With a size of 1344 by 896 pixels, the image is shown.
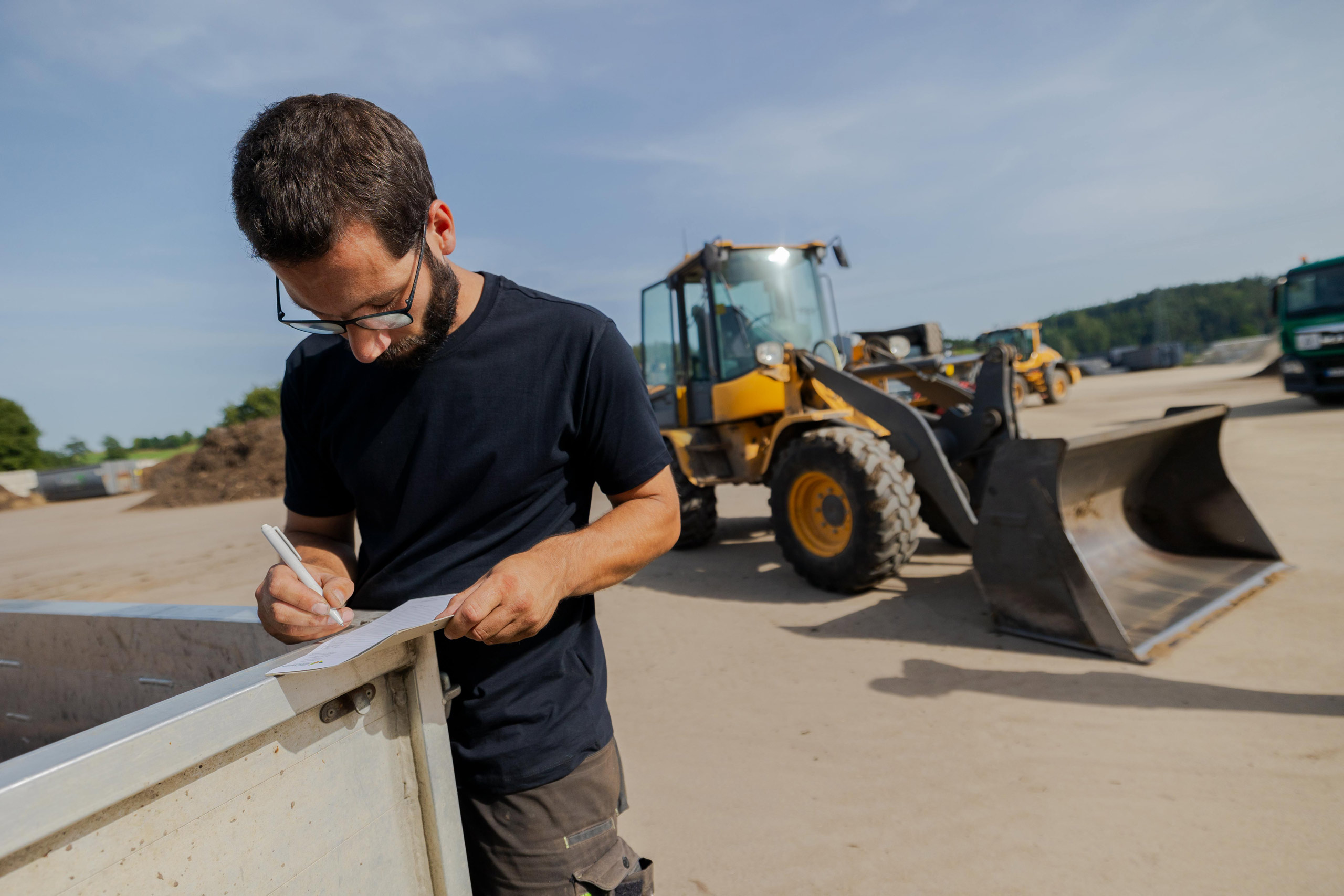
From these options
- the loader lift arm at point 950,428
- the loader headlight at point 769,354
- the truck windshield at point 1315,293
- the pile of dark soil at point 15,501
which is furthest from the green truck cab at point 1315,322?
the pile of dark soil at point 15,501

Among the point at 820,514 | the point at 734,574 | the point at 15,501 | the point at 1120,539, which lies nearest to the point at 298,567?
the point at 820,514

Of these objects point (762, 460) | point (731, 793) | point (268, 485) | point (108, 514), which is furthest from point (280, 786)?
Answer: point (108, 514)

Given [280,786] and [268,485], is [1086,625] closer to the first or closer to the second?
[280,786]

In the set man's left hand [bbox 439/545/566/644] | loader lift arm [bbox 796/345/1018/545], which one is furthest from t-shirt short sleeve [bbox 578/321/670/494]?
loader lift arm [bbox 796/345/1018/545]

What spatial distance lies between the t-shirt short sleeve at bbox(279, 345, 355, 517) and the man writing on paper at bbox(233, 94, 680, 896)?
63 millimetres

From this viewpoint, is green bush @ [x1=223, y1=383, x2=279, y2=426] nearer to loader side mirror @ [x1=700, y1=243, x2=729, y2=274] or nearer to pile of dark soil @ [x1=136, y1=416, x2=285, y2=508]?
pile of dark soil @ [x1=136, y1=416, x2=285, y2=508]

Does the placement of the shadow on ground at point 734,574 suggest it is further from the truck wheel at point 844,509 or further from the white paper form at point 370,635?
the white paper form at point 370,635

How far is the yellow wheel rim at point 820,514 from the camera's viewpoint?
522cm

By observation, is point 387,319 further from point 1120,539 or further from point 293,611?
point 1120,539

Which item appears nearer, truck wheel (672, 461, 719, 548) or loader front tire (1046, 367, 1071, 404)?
truck wheel (672, 461, 719, 548)

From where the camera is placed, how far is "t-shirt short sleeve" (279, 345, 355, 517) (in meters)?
1.56

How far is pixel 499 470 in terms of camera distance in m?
1.39

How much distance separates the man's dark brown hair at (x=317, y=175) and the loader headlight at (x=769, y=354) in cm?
474

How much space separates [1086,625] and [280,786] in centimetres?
394
